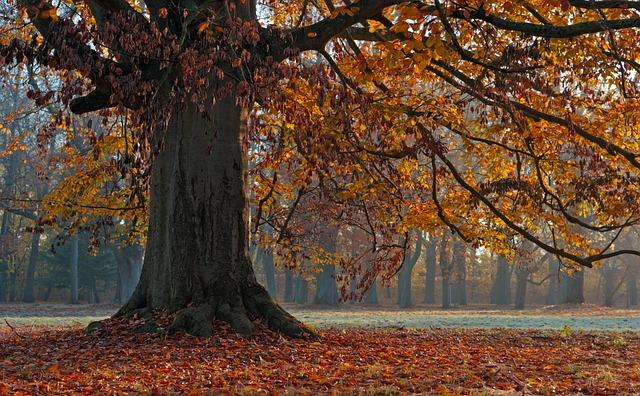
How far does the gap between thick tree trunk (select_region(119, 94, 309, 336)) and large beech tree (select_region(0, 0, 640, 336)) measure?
19 mm

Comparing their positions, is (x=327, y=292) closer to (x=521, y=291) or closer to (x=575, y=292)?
(x=521, y=291)

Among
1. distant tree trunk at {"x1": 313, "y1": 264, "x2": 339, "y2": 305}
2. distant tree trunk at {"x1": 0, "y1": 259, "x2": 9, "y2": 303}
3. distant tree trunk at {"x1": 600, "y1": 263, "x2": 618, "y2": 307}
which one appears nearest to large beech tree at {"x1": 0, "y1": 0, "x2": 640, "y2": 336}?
distant tree trunk at {"x1": 313, "y1": 264, "x2": 339, "y2": 305}

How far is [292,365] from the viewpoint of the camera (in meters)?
7.02

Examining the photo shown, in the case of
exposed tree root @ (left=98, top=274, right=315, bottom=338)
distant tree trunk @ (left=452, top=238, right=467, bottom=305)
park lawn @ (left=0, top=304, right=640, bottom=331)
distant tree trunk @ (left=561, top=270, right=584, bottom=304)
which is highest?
distant tree trunk @ (left=452, top=238, right=467, bottom=305)

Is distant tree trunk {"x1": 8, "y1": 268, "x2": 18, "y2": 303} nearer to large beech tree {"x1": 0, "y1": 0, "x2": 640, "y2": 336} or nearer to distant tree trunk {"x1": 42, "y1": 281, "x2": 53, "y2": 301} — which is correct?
distant tree trunk {"x1": 42, "y1": 281, "x2": 53, "y2": 301}

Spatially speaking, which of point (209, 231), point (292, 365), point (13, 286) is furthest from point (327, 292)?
point (292, 365)

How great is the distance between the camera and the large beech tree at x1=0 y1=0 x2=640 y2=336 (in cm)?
697

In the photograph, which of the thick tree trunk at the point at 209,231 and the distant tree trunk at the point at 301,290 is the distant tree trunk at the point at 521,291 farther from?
the thick tree trunk at the point at 209,231

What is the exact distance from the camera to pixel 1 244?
43.2 meters

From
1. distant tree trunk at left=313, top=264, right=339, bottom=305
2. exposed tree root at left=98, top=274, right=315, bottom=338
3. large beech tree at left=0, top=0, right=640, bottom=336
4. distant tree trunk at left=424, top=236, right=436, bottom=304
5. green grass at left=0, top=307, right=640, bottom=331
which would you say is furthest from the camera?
distant tree trunk at left=424, top=236, right=436, bottom=304

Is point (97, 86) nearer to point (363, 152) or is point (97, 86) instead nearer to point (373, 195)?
point (363, 152)

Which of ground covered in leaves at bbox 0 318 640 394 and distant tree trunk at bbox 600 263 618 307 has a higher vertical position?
distant tree trunk at bbox 600 263 618 307

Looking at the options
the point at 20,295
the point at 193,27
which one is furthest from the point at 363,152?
the point at 20,295

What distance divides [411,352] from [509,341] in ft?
10.2
